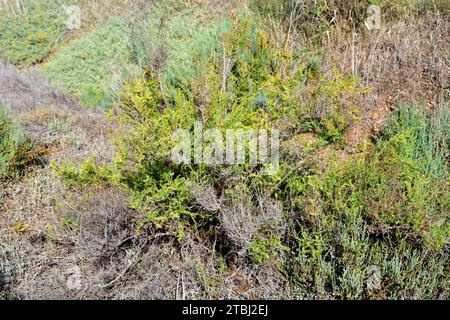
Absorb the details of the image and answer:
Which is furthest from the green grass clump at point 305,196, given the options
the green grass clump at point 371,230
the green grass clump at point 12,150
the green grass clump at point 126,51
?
the green grass clump at point 126,51

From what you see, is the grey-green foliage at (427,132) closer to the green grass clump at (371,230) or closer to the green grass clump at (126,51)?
the green grass clump at (371,230)

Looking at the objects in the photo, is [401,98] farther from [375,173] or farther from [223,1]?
[223,1]

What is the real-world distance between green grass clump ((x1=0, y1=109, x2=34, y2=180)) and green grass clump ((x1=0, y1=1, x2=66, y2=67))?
13.9 feet

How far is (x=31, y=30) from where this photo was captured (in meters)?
8.52

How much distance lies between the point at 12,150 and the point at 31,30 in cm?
555

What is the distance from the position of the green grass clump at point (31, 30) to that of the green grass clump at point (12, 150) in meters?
4.22

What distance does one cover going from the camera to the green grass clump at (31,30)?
807cm

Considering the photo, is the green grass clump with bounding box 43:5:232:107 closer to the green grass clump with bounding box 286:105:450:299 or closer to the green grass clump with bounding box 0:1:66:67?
the green grass clump with bounding box 0:1:66:67

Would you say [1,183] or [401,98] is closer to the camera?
[1,183]

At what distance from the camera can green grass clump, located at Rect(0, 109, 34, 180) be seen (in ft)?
13.0

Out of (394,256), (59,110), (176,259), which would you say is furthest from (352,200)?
(59,110)

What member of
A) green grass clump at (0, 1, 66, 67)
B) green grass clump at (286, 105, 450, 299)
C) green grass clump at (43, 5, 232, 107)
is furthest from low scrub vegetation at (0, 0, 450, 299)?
green grass clump at (0, 1, 66, 67)

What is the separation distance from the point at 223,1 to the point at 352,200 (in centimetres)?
447
